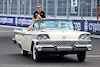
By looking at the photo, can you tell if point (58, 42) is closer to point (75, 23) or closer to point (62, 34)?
point (62, 34)

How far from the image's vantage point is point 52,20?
13.1m

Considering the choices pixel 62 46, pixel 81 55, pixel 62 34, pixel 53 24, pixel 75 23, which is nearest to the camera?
pixel 62 46

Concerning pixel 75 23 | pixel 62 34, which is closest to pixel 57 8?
pixel 75 23

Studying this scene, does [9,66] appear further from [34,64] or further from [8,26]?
[8,26]

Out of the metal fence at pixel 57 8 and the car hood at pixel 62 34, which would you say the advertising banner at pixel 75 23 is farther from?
the car hood at pixel 62 34

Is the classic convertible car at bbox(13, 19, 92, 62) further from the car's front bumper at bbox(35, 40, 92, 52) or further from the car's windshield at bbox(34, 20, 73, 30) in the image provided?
the car's windshield at bbox(34, 20, 73, 30)

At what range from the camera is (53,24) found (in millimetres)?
12953

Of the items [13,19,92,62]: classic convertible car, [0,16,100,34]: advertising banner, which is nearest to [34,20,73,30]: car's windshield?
[13,19,92,62]: classic convertible car

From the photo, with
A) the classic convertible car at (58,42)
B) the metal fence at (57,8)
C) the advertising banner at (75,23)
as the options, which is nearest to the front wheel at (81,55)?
the classic convertible car at (58,42)

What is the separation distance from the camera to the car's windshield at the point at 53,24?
12794 millimetres

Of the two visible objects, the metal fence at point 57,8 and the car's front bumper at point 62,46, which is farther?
the metal fence at point 57,8

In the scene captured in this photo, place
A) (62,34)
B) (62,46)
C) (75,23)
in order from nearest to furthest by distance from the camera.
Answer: (62,46), (62,34), (75,23)

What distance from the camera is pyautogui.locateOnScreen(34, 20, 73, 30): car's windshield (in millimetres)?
12794

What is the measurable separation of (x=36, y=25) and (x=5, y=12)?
47984mm
